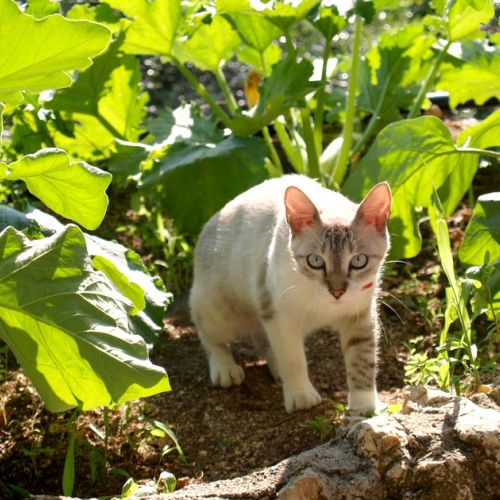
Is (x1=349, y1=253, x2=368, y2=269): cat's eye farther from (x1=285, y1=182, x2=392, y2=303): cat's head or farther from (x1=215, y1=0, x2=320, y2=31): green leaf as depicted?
(x1=215, y1=0, x2=320, y2=31): green leaf

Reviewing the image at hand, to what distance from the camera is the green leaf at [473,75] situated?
3.16 metres

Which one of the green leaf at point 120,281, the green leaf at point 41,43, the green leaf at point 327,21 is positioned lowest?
the green leaf at point 120,281

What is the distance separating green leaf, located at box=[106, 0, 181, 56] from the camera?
10.5ft

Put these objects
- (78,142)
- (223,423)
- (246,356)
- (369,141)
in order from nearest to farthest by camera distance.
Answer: (223,423) → (246,356) → (78,142) → (369,141)

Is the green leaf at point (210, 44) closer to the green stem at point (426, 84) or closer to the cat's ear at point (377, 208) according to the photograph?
the green stem at point (426, 84)

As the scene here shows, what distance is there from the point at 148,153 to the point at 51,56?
1.27 m

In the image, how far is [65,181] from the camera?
2.07 meters

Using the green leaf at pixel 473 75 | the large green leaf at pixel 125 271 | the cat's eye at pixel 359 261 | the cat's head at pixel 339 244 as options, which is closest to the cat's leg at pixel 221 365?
the large green leaf at pixel 125 271

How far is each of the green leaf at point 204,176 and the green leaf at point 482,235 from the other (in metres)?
0.77

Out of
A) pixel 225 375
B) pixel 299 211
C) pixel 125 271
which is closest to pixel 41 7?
pixel 125 271

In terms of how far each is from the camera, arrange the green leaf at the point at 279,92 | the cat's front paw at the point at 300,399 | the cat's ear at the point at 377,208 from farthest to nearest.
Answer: the green leaf at the point at 279,92
the cat's front paw at the point at 300,399
the cat's ear at the point at 377,208

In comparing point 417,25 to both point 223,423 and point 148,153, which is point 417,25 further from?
point 223,423

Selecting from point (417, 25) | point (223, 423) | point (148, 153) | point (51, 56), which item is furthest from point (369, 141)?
point (51, 56)

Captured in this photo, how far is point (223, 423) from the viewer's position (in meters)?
2.49
